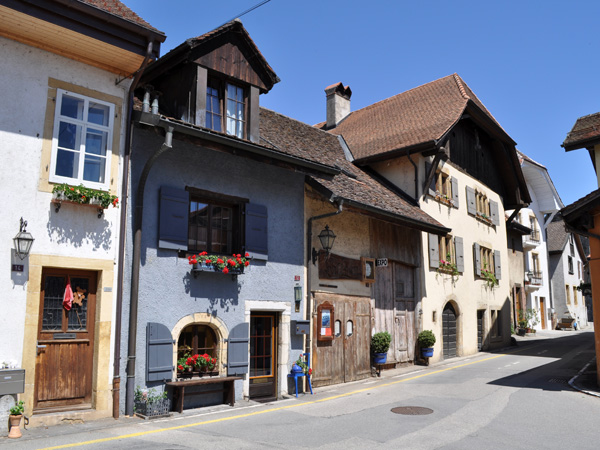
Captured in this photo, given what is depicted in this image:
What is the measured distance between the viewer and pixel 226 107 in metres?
11.7

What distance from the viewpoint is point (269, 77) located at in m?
12.2

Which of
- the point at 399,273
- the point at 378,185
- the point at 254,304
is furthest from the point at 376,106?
the point at 254,304

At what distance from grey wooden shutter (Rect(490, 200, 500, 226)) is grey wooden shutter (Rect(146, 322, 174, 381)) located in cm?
1737

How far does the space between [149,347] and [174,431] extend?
1721 millimetres

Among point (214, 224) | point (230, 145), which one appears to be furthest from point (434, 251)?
point (230, 145)

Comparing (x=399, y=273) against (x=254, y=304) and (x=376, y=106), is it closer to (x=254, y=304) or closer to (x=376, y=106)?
(x=254, y=304)

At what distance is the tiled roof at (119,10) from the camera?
356 inches

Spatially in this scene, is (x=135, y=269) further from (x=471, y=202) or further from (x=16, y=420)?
(x=471, y=202)

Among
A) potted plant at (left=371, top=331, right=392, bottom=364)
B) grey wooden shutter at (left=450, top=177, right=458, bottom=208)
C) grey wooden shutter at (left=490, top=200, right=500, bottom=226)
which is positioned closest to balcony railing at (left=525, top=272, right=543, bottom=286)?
grey wooden shutter at (left=490, top=200, right=500, bottom=226)

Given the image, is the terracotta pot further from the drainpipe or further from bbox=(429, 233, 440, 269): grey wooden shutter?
bbox=(429, 233, 440, 269): grey wooden shutter

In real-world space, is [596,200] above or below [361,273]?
above

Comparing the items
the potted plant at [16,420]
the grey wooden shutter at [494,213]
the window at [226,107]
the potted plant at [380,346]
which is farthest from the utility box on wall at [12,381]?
the grey wooden shutter at [494,213]

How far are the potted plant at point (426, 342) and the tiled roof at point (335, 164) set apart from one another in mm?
3311

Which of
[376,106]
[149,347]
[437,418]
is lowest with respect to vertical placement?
[437,418]
